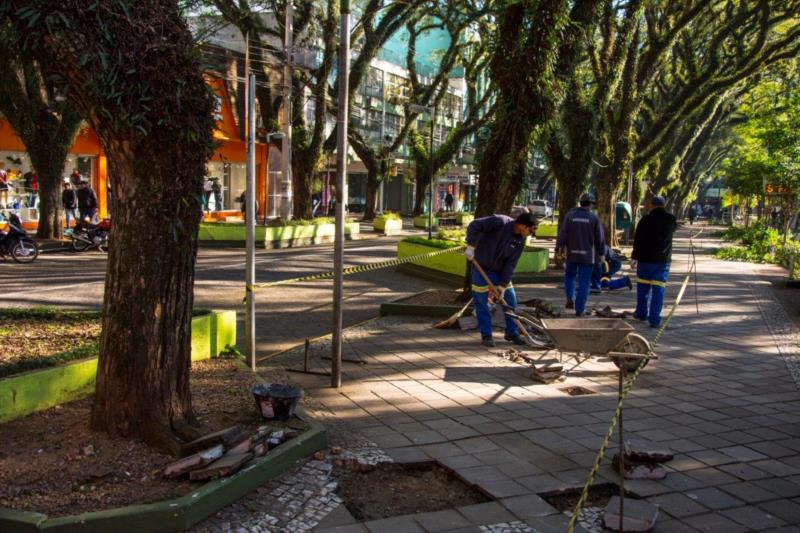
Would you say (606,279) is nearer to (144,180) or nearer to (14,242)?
(144,180)

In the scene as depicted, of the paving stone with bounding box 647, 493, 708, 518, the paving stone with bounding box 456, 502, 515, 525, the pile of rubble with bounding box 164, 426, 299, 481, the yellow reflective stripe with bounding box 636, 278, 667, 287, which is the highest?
the yellow reflective stripe with bounding box 636, 278, 667, 287

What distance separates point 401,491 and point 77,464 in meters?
2.00

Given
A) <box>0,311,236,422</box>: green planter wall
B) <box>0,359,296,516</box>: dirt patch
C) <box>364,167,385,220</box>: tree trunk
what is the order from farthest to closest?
<box>364,167,385,220</box>: tree trunk → <box>0,311,236,422</box>: green planter wall → <box>0,359,296,516</box>: dirt patch

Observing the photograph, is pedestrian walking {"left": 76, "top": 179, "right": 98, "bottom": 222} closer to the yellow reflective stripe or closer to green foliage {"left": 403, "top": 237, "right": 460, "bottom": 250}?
green foliage {"left": 403, "top": 237, "right": 460, "bottom": 250}

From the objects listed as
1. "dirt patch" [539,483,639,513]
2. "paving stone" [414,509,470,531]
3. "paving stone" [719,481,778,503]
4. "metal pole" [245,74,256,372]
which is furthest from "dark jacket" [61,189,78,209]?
"paving stone" [719,481,778,503]

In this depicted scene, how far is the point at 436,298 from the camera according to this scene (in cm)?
1157

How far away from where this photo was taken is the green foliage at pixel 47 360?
17.7 feet

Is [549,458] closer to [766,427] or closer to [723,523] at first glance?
[723,523]

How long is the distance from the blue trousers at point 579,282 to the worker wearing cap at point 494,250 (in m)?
2.18

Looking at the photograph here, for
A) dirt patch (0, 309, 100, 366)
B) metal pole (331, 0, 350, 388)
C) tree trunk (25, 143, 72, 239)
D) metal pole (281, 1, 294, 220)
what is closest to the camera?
dirt patch (0, 309, 100, 366)

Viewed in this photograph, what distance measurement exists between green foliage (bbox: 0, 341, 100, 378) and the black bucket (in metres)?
1.33

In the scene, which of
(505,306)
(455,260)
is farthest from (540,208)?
(505,306)

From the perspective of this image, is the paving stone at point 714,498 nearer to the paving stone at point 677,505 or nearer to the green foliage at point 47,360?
the paving stone at point 677,505

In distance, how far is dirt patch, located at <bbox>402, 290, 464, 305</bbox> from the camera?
37.0 ft
